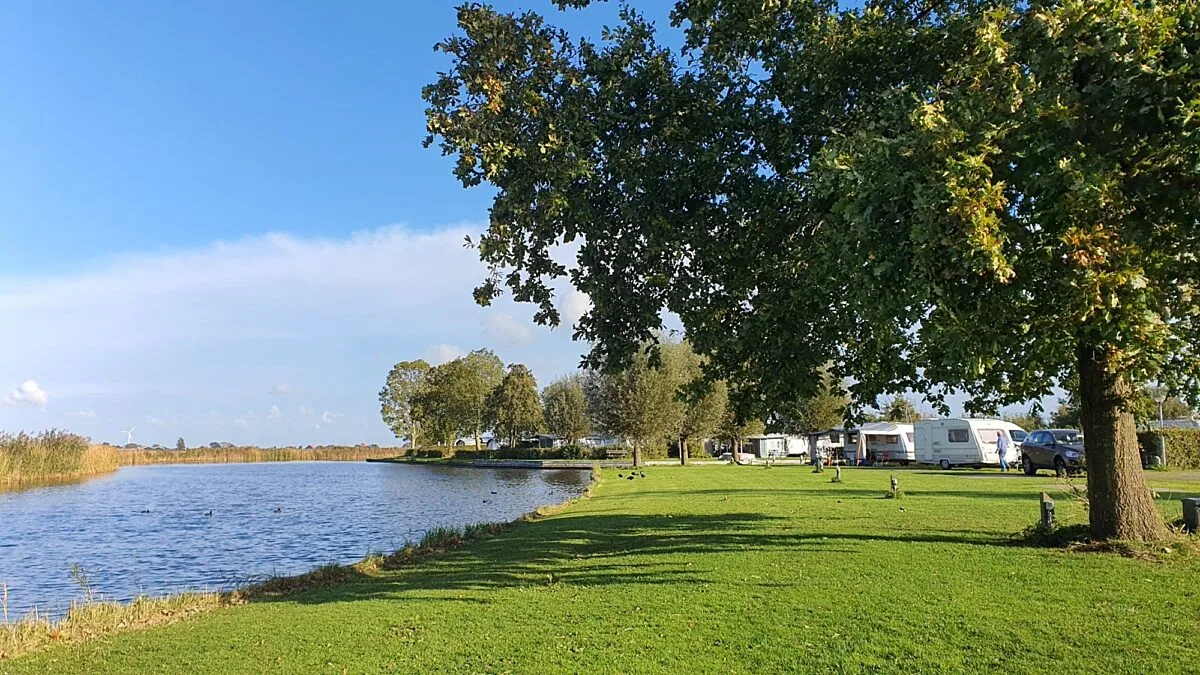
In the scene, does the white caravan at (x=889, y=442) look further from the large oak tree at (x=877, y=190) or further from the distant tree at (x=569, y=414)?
Result: the large oak tree at (x=877, y=190)

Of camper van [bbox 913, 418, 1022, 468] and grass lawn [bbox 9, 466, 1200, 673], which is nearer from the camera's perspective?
grass lawn [bbox 9, 466, 1200, 673]

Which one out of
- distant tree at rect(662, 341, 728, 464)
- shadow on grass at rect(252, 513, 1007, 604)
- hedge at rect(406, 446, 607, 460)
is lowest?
hedge at rect(406, 446, 607, 460)

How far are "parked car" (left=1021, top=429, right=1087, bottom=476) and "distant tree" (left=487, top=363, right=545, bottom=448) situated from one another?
5440cm

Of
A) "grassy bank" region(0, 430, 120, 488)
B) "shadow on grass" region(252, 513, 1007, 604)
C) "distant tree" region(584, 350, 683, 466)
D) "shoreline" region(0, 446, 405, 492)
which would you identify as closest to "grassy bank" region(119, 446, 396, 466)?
"shoreline" region(0, 446, 405, 492)

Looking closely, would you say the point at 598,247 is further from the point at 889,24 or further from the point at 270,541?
the point at 270,541

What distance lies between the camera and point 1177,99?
6.28 meters

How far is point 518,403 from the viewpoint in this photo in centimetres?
7919

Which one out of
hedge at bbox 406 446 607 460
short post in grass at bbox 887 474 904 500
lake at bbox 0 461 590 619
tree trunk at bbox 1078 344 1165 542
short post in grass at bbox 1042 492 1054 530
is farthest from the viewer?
hedge at bbox 406 446 607 460

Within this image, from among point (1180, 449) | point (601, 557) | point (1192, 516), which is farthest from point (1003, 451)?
point (601, 557)

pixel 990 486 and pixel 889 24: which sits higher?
pixel 889 24

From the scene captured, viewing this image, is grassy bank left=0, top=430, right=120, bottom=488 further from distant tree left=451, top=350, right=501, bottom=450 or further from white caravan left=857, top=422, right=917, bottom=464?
white caravan left=857, top=422, right=917, bottom=464

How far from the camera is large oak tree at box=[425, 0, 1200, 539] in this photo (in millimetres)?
6789

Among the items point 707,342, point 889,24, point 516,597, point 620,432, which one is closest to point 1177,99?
point 889,24

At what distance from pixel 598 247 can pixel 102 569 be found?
15.1 m
